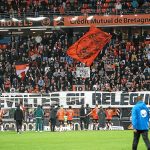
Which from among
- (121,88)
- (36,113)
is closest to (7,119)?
(36,113)

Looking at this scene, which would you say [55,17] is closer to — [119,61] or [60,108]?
[119,61]

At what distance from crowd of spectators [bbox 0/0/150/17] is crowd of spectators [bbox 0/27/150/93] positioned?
2.46 metres

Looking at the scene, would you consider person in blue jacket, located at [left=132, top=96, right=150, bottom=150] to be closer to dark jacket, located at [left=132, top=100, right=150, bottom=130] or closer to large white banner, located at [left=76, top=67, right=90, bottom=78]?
dark jacket, located at [left=132, top=100, right=150, bottom=130]

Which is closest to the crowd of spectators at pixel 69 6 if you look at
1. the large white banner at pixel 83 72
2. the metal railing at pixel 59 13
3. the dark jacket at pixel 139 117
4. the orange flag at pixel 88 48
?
the metal railing at pixel 59 13

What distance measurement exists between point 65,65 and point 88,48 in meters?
6.65

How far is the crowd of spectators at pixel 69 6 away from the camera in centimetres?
4378

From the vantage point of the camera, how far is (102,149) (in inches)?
826

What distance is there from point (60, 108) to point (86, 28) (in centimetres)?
1192

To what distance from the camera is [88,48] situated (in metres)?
37.5

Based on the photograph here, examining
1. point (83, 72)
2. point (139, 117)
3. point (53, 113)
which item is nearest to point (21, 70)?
point (83, 72)

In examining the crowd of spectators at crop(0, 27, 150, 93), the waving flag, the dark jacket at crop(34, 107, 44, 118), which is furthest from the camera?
the waving flag

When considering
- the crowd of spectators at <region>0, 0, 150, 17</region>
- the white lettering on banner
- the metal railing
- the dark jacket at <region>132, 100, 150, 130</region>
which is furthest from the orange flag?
the dark jacket at <region>132, 100, 150, 130</region>

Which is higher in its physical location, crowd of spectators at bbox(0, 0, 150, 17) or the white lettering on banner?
crowd of spectators at bbox(0, 0, 150, 17)

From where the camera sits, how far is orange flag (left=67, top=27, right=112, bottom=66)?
37300 millimetres
